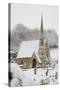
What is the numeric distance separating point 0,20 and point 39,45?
363mm

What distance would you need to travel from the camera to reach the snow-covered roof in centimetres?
234

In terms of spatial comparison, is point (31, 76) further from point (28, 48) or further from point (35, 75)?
point (28, 48)

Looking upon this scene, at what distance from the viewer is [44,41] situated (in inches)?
94.1

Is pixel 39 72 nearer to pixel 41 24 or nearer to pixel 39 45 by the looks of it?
pixel 39 45

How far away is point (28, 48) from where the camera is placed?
2.35 meters

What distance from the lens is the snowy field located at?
7.64 ft

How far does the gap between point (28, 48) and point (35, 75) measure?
22 cm

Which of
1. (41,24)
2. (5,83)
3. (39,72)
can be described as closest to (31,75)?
(39,72)

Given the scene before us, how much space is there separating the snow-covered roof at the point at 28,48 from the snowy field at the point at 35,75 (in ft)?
0.33

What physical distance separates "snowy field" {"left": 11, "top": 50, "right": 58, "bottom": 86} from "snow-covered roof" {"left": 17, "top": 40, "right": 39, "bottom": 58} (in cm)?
10

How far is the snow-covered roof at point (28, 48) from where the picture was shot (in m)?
2.34

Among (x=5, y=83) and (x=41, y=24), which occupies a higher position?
(x=41, y=24)

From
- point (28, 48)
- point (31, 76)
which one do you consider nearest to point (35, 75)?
point (31, 76)

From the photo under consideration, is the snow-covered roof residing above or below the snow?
above
